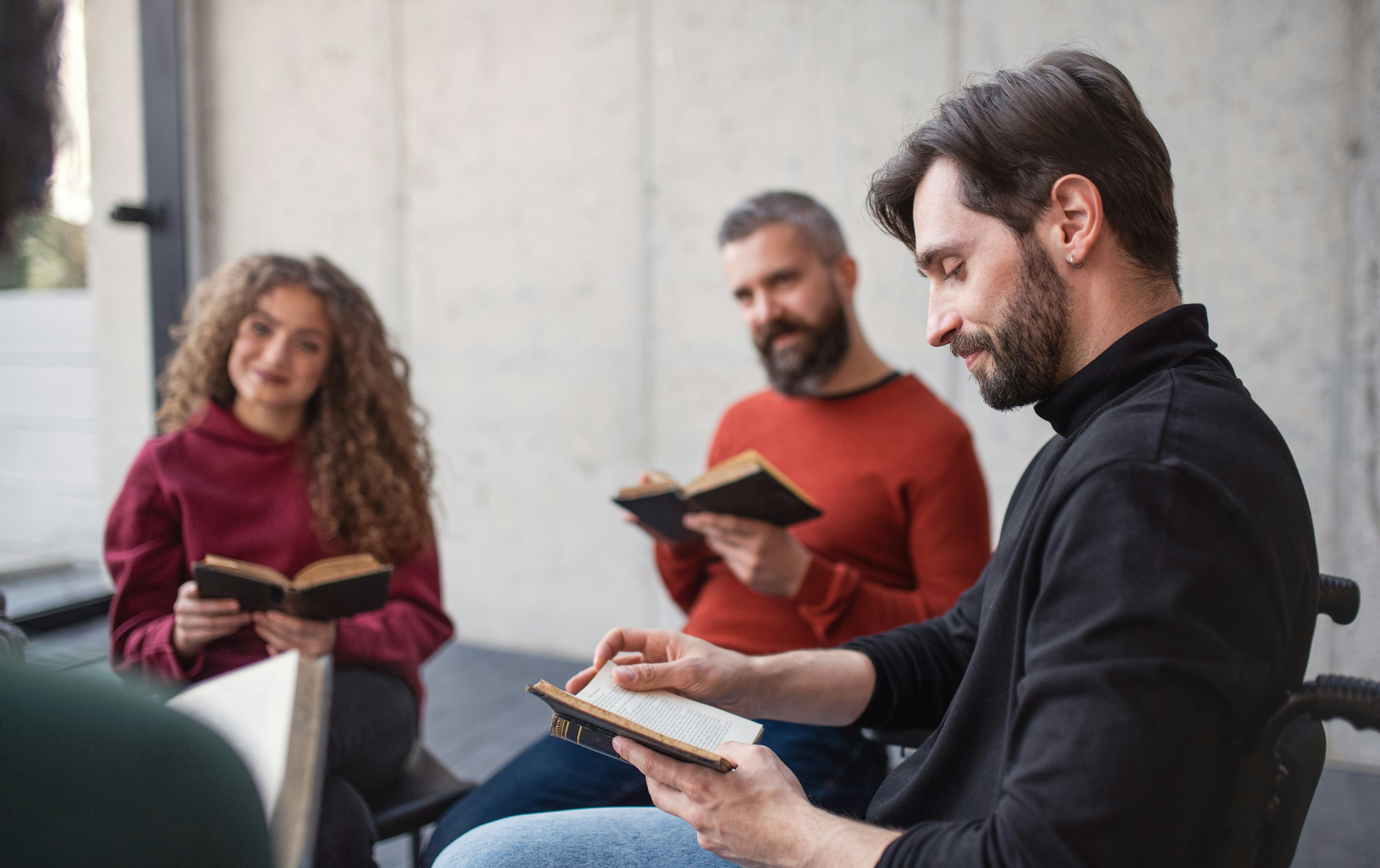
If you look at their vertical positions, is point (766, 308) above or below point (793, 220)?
below

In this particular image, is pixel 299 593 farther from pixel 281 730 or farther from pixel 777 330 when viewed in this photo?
pixel 777 330

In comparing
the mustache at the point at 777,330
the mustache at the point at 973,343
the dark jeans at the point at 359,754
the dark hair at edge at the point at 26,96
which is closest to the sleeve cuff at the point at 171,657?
the dark jeans at the point at 359,754

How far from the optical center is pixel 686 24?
3.58 meters

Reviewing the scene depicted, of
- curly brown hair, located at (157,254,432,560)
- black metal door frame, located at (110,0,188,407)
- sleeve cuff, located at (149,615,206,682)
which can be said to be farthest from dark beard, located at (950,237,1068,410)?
black metal door frame, located at (110,0,188,407)

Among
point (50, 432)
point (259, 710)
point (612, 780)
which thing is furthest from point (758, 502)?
point (50, 432)

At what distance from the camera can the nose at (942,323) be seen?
1.02 meters

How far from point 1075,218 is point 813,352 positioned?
1172 mm

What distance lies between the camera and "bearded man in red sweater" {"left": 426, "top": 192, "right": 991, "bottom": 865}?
1.50 meters

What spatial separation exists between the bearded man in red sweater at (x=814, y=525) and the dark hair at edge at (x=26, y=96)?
1.14 metres

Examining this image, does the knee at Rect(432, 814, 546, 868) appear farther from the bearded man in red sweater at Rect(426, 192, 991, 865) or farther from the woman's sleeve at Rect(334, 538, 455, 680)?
the woman's sleeve at Rect(334, 538, 455, 680)

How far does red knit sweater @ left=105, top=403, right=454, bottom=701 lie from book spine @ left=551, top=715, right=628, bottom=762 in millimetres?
890

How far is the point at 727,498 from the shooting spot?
164 cm

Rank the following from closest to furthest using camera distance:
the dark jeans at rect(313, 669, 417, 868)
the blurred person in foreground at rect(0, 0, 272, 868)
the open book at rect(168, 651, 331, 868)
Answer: the blurred person in foreground at rect(0, 0, 272, 868) < the open book at rect(168, 651, 331, 868) < the dark jeans at rect(313, 669, 417, 868)

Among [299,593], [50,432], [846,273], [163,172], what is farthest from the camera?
[50,432]
